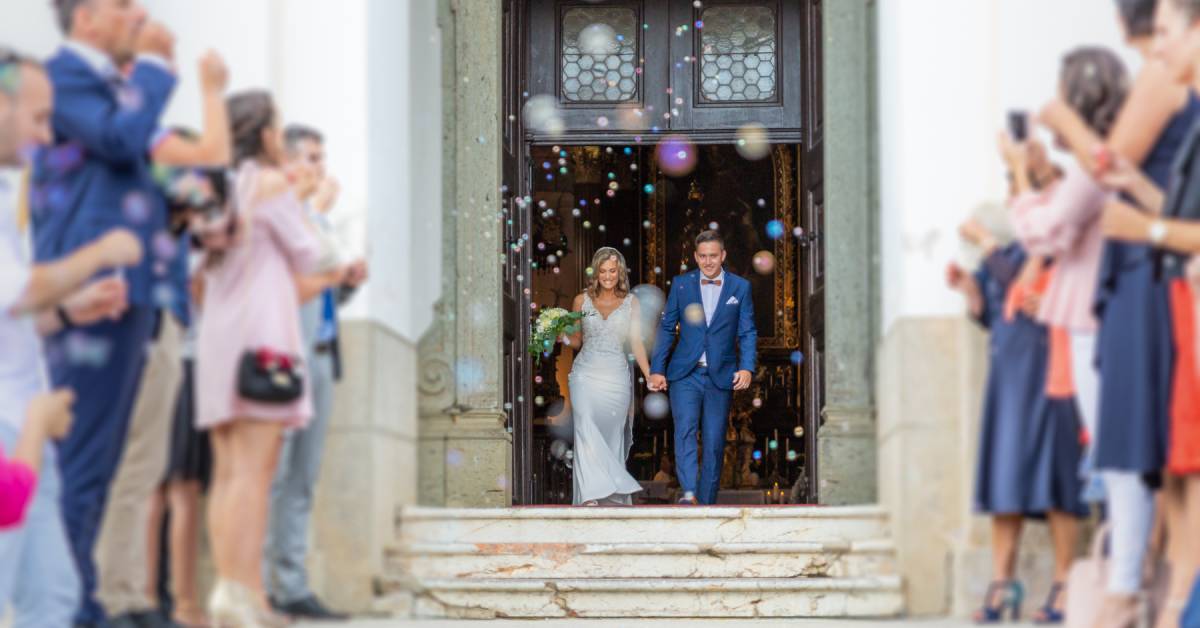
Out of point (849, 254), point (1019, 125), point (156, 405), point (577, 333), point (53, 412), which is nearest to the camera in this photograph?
point (53, 412)

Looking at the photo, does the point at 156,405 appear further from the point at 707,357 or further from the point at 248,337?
the point at 707,357

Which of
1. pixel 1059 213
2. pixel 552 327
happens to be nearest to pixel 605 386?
pixel 552 327

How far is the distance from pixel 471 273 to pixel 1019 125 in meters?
3.34

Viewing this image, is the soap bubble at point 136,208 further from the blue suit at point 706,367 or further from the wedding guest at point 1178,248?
the blue suit at point 706,367

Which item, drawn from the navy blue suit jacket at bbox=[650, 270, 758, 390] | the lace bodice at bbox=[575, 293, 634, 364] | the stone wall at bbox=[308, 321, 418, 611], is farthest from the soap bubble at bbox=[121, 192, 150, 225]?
the lace bodice at bbox=[575, 293, 634, 364]

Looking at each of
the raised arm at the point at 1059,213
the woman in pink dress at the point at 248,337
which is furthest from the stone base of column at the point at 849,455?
the woman in pink dress at the point at 248,337

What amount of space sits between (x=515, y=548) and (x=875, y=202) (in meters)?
2.12

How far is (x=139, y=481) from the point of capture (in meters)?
5.46

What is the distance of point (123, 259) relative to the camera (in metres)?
5.27

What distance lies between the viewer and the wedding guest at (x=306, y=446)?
19.6ft

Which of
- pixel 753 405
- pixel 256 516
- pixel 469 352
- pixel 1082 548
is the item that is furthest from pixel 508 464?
pixel 753 405

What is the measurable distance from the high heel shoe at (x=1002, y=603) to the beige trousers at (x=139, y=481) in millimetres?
2699

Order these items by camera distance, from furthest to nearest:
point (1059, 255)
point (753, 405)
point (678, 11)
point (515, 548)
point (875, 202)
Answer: point (753, 405) → point (678, 11) → point (515, 548) → point (875, 202) → point (1059, 255)

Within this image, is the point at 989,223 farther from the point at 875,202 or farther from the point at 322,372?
the point at 322,372
